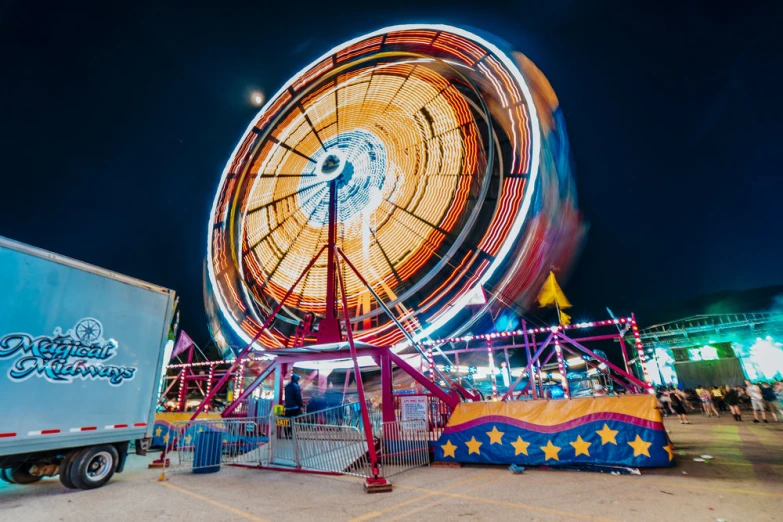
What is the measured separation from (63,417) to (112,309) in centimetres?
184

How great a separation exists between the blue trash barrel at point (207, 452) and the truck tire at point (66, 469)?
7.11ft

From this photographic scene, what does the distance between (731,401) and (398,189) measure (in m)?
17.8

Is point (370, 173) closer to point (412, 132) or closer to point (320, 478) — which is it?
point (412, 132)

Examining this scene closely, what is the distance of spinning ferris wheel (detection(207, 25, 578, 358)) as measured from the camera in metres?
15.0

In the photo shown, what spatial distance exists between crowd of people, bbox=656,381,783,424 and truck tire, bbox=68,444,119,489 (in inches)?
494

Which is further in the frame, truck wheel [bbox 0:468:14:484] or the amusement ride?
the amusement ride

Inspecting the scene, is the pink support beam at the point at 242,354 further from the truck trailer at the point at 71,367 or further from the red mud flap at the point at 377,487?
the red mud flap at the point at 377,487

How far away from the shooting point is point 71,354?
6.07 m

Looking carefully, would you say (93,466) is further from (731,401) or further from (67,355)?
(731,401)

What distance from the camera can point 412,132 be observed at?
17031mm

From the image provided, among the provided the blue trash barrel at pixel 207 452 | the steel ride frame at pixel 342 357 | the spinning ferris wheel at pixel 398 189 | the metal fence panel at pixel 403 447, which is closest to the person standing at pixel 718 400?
the spinning ferris wheel at pixel 398 189

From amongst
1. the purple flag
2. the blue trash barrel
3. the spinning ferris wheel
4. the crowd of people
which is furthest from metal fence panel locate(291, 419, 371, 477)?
the purple flag

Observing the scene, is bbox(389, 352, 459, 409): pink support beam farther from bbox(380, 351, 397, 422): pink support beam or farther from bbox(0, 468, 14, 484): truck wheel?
bbox(0, 468, 14, 484): truck wheel

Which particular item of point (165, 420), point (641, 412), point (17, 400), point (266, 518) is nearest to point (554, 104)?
point (641, 412)
